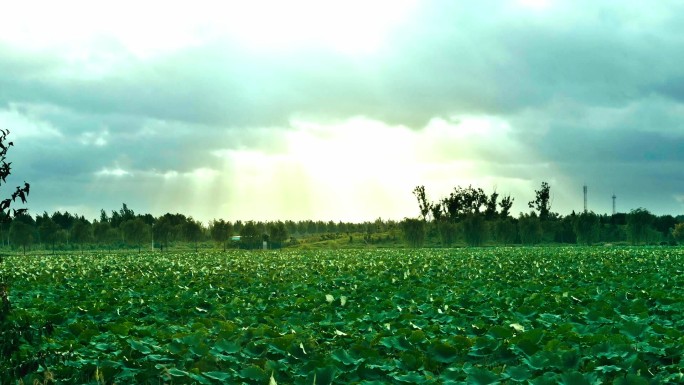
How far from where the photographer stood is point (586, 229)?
3590 inches

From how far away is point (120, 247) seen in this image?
102438mm

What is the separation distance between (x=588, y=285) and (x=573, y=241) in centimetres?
8428

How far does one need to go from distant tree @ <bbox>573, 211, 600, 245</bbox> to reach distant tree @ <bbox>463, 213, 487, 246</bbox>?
13.3 m

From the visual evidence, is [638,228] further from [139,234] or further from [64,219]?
[64,219]

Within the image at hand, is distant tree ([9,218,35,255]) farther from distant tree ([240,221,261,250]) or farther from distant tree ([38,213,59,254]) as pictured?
distant tree ([240,221,261,250])

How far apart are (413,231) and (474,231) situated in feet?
32.2

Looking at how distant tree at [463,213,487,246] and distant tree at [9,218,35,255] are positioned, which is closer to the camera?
distant tree at [9,218,35,255]

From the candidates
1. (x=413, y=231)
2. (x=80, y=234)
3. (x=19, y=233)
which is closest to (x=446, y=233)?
(x=413, y=231)

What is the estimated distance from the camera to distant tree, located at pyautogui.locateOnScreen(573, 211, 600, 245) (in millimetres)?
91250

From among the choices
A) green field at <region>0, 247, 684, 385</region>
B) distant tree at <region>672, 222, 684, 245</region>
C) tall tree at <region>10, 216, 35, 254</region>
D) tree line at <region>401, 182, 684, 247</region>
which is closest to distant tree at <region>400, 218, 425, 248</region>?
tree line at <region>401, 182, 684, 247</region>

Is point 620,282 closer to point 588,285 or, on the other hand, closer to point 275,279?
point 588,285

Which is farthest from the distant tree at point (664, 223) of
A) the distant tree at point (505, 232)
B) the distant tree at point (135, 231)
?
the distant tree at point (135, 231)

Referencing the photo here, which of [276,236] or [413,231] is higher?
[413,231]

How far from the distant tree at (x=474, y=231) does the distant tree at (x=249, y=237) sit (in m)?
29.4
